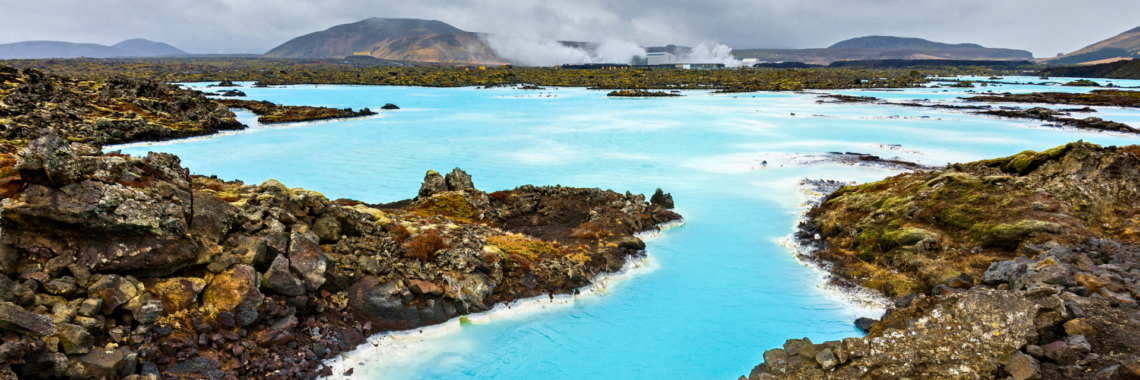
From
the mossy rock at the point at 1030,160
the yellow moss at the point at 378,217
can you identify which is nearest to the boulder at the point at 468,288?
the yellow moss at the point at 378,217

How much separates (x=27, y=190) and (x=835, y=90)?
3659 inches

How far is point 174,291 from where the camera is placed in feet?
23.2

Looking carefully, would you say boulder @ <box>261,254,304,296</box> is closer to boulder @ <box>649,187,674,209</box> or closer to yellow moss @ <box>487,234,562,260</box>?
yellow moss @ <box>487,234,562,260</box>

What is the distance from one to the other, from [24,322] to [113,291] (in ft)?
3.41

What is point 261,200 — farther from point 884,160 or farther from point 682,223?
point 884,160

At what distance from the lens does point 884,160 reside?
1025 inches

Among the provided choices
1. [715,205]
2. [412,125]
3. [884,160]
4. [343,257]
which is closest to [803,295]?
[715,205]

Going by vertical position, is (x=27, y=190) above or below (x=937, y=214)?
above

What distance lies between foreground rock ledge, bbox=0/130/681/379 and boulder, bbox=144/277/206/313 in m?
0.02

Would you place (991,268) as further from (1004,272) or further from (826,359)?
(826,359)

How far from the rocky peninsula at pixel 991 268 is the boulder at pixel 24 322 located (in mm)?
8583

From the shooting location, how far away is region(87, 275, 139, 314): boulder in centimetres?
641

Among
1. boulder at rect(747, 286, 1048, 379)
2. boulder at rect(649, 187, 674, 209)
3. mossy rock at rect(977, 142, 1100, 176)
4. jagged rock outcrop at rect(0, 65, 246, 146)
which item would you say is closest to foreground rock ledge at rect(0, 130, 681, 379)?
boulder at rect(747, 286, 1048, 379)

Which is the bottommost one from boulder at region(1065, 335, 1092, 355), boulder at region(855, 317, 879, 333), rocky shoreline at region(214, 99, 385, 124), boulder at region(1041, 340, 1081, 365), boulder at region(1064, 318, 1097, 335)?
boulder at region(855, 317, 879, 333)
